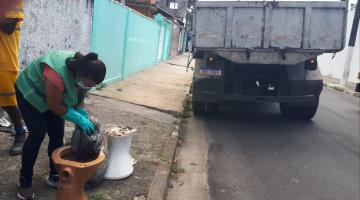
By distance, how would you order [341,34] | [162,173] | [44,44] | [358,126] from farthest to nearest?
[358,126] < [341,34] < [44,44] < [162,173]

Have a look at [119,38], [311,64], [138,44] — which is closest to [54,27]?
[119,38]

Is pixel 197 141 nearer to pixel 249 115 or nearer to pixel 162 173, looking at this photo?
pixel 162 173

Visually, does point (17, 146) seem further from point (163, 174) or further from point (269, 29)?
point (269, 29)

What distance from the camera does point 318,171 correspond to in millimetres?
5273

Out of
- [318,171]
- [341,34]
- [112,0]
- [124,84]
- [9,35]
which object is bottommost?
[318,171]

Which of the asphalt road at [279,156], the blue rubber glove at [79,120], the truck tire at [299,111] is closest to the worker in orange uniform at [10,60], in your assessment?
the blue rubber glove at [79,120]

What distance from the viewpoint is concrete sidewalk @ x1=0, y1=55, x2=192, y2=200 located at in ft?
12.3

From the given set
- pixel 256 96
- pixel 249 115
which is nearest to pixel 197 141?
pixel 256 96

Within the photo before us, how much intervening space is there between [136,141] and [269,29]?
3.27m

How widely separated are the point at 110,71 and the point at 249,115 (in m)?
3.36

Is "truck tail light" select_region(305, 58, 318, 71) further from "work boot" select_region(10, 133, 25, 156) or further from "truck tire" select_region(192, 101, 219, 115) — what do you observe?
"work boot" select_region(10, 133, 25, 156)

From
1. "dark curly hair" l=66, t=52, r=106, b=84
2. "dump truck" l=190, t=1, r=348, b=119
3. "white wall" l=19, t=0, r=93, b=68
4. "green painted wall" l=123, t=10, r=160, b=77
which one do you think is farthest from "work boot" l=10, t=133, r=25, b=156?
"green painted wall" l=123, t=10, r=160, b=77

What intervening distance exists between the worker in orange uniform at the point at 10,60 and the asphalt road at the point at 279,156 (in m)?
2.16

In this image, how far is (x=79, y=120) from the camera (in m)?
3.13
